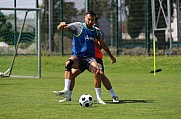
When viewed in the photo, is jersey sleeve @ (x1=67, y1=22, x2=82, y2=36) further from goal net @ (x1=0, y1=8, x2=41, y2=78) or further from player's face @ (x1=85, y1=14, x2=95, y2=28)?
goal net @ (x1=0, y1=8, x2=41, y2=78)

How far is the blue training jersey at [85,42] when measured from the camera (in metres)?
12.0

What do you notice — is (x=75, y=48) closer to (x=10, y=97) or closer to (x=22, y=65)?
(x=10, y=97)

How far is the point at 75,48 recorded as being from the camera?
12070 millimetres

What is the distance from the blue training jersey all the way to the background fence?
1740cm

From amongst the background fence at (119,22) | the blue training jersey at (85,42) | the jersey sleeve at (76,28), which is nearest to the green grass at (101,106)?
the blue training jersey at (85,42)

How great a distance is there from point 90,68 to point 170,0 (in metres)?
19.8

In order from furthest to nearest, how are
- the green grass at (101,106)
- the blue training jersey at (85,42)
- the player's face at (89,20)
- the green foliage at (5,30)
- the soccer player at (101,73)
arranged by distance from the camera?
1. the green foliage at (5,30)
2. the soccer player at (101,73)
3. the blue training jersey at (85,42)
4. the player's face at (89,20)
5. the green grass at (101,106)

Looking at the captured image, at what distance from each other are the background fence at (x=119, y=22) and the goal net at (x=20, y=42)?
335cm

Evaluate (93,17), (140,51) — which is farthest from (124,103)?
(140,51)

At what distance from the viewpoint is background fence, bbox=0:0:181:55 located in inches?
1193

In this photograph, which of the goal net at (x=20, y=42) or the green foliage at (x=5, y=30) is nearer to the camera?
the goal net at (x=20, y=42)

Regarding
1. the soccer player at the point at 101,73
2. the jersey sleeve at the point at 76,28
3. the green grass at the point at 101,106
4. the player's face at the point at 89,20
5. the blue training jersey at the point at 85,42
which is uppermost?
the player's face at the point at 89,20

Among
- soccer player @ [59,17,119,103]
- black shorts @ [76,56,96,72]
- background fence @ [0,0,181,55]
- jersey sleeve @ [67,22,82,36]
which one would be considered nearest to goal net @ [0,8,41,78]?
background fence @ [0,0,181,55]

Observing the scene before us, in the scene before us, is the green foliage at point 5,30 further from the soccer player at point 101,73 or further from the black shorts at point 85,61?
the black shorts at point 85,61
